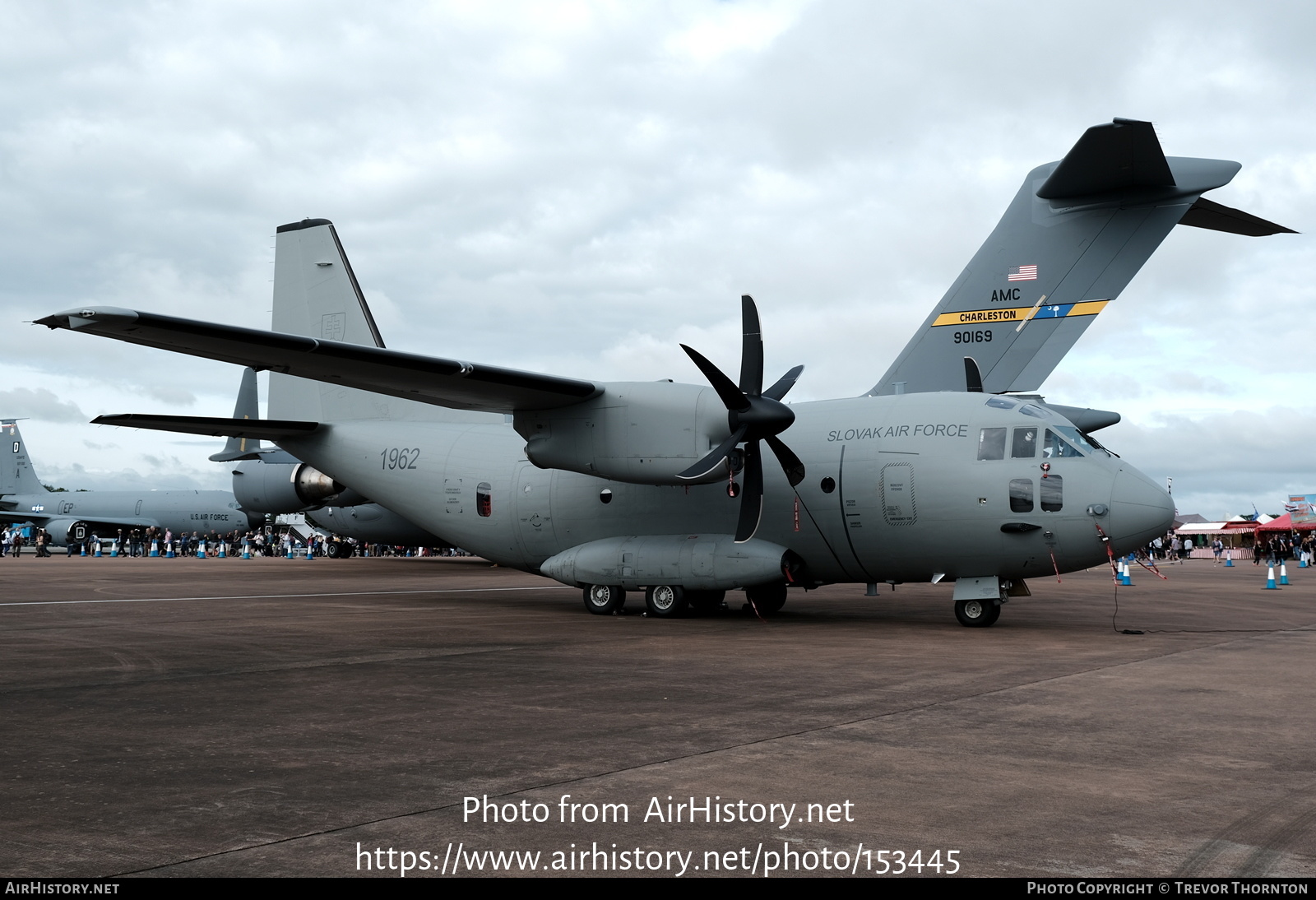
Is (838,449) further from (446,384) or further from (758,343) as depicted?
(446,384)

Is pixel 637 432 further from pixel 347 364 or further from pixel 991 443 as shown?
pixel 991 443

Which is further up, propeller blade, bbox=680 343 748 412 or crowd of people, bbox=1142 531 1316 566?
propeller blade, bbox=680 343 748 412

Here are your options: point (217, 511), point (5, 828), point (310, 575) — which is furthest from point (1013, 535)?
point (217, 511)

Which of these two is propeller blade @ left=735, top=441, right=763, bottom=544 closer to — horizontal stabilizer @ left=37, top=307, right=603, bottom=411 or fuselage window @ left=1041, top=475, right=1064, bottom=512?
horizontal stabilizer @ left=37, top=307, right=603, bottom=411

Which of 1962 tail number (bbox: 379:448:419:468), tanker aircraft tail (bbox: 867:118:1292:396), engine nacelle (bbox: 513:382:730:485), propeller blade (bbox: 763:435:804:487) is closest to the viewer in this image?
engine nacelle (bbox: 513:382:730:485)

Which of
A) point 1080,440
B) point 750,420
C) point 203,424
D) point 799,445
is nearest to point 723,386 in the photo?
point 750,420

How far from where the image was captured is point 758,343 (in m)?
15.9

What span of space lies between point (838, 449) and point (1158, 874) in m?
12.6

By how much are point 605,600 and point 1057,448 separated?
8.20m

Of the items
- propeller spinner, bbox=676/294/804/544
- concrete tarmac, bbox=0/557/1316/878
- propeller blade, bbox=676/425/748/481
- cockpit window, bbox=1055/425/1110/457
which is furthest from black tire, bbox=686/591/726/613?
cockpit window, bbox=1055/425/1110/457

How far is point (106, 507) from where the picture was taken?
7069cm

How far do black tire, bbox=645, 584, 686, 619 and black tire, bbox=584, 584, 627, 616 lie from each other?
614 millimetres

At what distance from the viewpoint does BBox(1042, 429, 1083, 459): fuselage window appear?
1485 centimetres

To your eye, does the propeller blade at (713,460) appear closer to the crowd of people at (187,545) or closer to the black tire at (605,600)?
the black tire at (605,600)
